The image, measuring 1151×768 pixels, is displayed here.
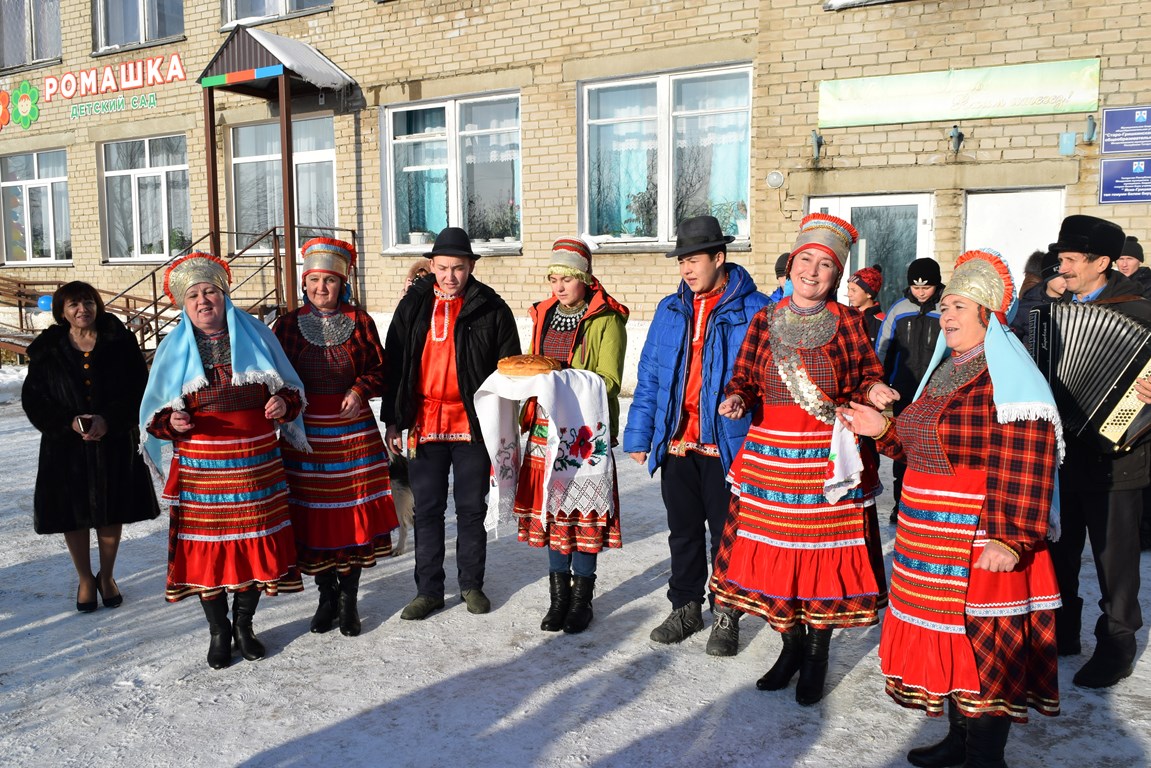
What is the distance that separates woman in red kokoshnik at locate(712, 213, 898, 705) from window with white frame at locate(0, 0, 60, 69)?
16.4 m

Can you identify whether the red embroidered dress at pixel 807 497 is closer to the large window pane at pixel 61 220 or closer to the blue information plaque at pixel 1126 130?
the blue information plaque at pixel 1126 130

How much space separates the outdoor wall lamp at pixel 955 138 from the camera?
8789mm

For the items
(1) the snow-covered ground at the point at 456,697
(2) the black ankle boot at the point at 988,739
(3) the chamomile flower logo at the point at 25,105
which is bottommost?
(1) the snow-covered ground at the point at 456,697

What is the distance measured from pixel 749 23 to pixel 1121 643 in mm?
7915

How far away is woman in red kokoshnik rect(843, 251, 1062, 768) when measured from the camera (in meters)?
2.66

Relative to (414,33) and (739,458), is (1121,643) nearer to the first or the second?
(739,458)

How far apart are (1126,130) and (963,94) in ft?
4.72

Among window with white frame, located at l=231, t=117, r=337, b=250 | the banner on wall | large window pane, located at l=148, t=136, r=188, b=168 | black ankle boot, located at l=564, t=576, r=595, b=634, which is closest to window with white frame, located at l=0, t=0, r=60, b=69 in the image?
large window pane, located at l=148, t=136, r=188, b=168

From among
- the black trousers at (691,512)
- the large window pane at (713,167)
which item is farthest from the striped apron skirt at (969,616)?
the large window pane at (713,167)

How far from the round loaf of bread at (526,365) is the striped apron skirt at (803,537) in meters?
1.06

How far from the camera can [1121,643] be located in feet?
11.8

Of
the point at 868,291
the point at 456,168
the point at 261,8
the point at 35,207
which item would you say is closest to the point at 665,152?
the point at 456,168

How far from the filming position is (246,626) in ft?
13.1

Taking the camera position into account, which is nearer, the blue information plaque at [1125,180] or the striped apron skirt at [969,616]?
the striped apron skirt at [969,616]
